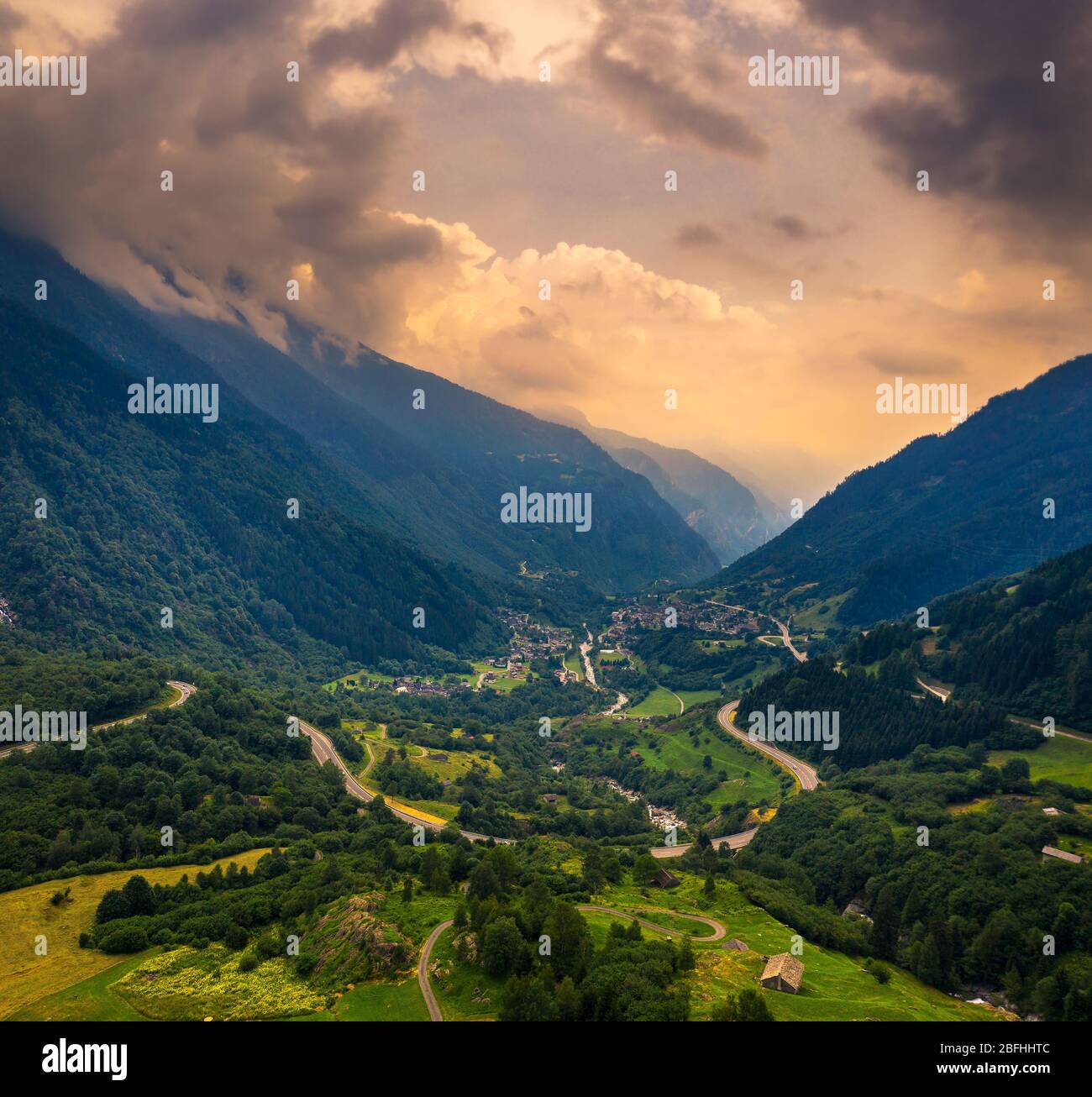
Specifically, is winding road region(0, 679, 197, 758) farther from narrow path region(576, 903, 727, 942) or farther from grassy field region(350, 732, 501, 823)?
narrow path region(576, 903, 727, 942)

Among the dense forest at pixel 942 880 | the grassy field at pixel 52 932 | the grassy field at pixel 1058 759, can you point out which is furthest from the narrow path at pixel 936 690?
the grassy field at pixel 52 932

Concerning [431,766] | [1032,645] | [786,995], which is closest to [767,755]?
[1032,645]

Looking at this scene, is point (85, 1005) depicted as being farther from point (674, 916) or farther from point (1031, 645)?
point (1031, 645)

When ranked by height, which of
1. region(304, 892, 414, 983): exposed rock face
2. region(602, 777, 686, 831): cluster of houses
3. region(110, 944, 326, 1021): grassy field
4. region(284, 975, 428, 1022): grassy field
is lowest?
region(602, 777, 686, 831): cluster of houses

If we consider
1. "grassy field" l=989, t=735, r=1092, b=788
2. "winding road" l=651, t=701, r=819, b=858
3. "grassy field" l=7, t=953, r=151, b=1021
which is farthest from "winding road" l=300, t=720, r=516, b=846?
"grassy field" l=989, t=735, r=1092, b=788

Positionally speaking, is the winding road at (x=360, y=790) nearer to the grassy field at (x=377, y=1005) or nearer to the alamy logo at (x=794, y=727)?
the grassy field at (x=377, y=1005)

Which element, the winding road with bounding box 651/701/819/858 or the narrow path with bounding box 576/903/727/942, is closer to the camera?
the narrow path with bounding box 576/903/727/942
